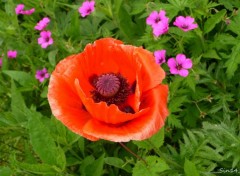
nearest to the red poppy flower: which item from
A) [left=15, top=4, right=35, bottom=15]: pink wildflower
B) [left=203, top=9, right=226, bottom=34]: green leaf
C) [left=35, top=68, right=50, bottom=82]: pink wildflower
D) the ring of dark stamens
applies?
the ring of dark stamens

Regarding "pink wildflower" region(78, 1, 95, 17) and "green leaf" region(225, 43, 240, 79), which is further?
"pink wildflower" region(78, 1, 95, 17)

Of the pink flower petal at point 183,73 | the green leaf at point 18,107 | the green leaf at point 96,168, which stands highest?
the pink flower petal at point 183,73

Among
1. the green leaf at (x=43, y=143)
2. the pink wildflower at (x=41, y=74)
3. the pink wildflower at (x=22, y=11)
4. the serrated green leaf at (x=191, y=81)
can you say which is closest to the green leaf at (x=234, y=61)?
the serrated green leaf at (x=191, y=81)

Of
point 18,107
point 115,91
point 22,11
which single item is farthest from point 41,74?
point 115,91

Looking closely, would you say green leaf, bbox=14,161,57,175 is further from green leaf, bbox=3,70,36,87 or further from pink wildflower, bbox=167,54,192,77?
green leaf, bbox=3,70,36,87

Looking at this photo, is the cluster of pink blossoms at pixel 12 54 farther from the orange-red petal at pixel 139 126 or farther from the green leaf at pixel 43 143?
the orange-red petal at pixel 139 126

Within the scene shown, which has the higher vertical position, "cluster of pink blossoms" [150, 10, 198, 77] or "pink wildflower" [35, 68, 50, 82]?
"cluster of pink blossoms" [150, 10, 198, 77]
